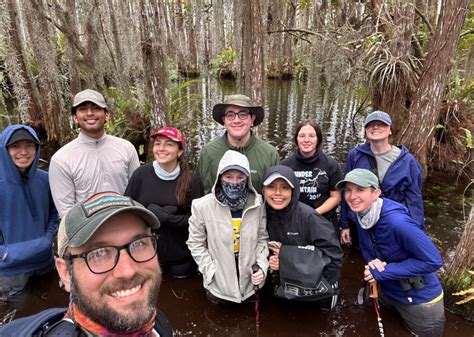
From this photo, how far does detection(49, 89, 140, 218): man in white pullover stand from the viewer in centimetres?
350

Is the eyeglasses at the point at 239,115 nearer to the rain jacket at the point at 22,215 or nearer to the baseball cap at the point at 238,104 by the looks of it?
the baseball cap at the point at 238,104

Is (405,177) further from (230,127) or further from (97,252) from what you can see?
(97,252)

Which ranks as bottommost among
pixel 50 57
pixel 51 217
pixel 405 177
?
pixel 51 217

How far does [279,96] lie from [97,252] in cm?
1730

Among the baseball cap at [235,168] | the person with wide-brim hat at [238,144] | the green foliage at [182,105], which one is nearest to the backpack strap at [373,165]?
the person with wide-brim hat at [238,144]

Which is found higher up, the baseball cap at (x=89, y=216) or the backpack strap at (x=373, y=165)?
the baseball cap at (x=89, y=216)

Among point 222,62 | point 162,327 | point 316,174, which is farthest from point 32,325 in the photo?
point 222,62

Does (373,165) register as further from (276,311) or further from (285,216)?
(276,311)

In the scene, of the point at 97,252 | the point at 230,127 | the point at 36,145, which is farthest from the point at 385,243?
the point at 36,145

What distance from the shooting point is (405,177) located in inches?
149

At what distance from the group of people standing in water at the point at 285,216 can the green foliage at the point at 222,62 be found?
74.4ft

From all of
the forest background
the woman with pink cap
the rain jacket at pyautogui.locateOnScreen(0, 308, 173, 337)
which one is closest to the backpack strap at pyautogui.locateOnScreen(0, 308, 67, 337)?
the rain jacket at pyautogui.locateOnScreen(0, 308, 173, 337)

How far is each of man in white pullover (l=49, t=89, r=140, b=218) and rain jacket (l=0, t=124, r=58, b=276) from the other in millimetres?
222

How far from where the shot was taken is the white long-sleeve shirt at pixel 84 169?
3.50 meters
